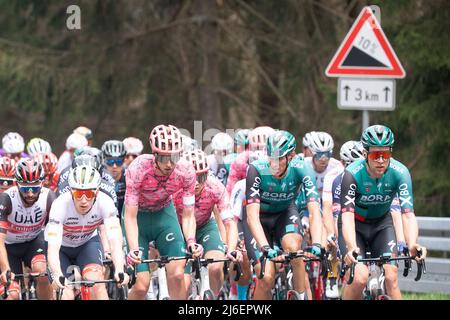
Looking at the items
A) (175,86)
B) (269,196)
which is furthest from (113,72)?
(269,196)

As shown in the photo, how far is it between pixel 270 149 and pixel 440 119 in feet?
20.7

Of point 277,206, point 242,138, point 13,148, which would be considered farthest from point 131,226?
point 13,148

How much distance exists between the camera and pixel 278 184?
1204 centimetres

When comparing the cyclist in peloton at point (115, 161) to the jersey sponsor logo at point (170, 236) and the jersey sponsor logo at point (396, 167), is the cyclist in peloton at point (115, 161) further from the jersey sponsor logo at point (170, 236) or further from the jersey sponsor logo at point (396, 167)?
the jersey sponsor logo at point (396, 167)

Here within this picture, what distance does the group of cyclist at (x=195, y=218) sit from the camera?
11000 millimetres

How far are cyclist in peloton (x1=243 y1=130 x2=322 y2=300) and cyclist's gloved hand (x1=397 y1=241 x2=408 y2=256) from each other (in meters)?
0.82

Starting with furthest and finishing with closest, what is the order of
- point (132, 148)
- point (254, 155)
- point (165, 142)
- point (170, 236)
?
point (132, 148)
point (254, 155)
point (170, 236)
point (165, 142)

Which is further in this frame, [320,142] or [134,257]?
[320,142]

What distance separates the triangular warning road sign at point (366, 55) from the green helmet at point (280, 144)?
7.67 feet

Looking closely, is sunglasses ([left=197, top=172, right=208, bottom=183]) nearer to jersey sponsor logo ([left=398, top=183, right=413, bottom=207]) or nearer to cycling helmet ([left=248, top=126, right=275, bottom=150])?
jersey sponsor logo ([left=398, top=183, right=413, bottom=207])

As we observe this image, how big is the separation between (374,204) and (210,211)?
86.6 inches

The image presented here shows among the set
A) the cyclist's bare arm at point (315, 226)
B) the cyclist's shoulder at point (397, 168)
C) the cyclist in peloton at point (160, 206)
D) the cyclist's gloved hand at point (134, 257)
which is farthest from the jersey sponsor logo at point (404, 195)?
the cyclist's gloved hand at point (134, 257)

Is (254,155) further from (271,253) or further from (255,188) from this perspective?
(271,253)

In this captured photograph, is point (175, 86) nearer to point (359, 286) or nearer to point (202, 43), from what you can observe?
point (202, 43)
